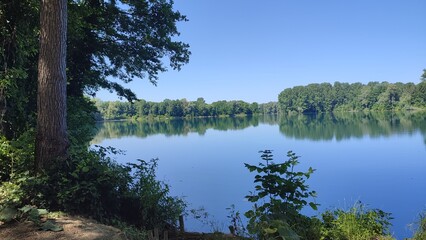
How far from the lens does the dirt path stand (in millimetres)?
3572

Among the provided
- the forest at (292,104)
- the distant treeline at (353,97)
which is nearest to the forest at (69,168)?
the distant treeline at (353,97)

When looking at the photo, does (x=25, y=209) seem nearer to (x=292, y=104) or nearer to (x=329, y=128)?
(x=329, y=128)

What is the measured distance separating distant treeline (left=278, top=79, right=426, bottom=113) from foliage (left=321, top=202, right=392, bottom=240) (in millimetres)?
96266

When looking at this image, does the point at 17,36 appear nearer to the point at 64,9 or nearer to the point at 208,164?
the point at 64,9

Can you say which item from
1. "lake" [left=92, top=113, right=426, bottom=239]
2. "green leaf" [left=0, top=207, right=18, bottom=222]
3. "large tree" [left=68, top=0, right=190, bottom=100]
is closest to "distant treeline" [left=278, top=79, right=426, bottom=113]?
"lake" [left=92, top=113, right=426, bottom=239]

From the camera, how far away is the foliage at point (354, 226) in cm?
491

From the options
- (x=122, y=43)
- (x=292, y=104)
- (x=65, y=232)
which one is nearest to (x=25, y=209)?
(x=65, y=232)

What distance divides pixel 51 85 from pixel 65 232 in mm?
2487

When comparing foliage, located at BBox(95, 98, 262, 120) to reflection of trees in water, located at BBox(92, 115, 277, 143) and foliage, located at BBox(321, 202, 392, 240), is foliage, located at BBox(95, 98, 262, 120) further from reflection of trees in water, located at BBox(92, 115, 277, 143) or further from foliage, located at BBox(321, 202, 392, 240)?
foliage, located at BBox(321, 202, 392, 240)

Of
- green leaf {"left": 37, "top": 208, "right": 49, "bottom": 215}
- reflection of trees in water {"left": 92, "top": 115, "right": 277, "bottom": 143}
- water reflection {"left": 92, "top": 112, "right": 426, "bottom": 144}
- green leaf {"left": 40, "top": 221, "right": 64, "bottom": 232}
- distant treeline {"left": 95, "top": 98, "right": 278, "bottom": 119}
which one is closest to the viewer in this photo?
green leaf {"left": 40, "top": 221, "right": 64, "bottom": 232}

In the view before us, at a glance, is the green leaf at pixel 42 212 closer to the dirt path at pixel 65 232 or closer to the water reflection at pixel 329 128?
the dirt path at pixel 65 232

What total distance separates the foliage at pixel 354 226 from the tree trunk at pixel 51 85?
4626 millimetres

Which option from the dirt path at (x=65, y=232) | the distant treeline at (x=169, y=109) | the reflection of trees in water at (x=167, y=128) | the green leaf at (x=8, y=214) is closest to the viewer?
the dirt path at (x=65, y=232)

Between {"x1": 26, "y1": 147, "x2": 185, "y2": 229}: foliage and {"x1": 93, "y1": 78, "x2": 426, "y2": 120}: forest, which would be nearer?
{"x1": 26, "y1": 147, "x2": 185, "y2": 229}: foliage
